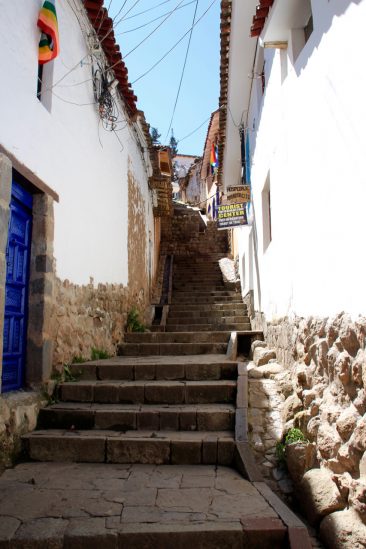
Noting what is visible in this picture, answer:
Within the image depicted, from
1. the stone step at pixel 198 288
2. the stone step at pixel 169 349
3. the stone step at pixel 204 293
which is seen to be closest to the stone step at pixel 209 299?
the stone step at pixel 204 293

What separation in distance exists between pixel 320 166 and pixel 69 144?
325cm

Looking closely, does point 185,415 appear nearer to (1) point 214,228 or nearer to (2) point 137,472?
(2) point 137,472

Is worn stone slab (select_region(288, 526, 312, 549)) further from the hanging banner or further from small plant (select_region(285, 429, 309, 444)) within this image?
the hanging banner

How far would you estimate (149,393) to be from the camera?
475cm

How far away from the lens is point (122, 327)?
7.65m

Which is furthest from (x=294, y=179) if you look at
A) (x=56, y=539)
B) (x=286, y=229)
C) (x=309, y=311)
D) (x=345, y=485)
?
(x=56, y=539)

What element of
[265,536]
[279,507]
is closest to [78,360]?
[279,507]

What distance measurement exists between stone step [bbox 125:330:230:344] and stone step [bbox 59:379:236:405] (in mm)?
2558

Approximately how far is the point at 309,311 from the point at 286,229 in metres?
1.31

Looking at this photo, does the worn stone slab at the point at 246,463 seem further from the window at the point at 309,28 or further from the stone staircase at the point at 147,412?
the window at the point at 309,28

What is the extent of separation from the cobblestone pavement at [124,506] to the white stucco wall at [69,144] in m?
2.39

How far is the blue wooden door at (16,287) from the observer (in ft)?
13.3

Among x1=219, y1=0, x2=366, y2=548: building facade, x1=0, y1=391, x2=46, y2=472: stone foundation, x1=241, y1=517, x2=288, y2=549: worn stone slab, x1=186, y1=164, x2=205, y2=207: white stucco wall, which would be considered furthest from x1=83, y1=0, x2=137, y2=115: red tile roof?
x1=186, y1=164, x2=205, y2=207: white stucco wall

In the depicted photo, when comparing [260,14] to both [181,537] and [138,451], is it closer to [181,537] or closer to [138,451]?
[138,451]
